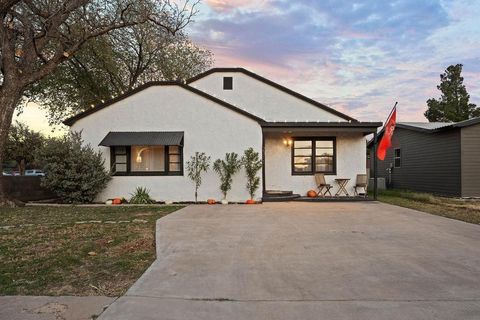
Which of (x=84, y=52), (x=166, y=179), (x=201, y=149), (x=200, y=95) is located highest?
(x=84, y=52)

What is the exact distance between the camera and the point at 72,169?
13648 millimetres

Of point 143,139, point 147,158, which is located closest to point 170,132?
point 143,139

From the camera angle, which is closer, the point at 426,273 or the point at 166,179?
the point at 426,273

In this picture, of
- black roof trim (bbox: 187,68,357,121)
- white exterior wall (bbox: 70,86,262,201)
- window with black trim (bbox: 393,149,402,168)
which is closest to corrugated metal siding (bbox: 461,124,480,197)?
black roof trim (bbox: 187,68,357,121)

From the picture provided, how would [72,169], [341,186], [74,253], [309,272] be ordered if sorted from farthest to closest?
[341,186], [72,169], [74,253], [309,272]

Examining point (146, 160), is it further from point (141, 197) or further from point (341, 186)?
point (341, 186)

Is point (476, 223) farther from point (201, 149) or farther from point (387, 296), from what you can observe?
point (201, 149)

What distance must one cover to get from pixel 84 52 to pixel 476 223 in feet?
64.6

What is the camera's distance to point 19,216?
10.6 meters

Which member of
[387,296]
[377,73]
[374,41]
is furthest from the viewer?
[377,73]

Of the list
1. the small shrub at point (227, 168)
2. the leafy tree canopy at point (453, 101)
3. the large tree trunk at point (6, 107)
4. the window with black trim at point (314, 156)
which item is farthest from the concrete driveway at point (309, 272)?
the leafy tree canopy at point (453, 101)

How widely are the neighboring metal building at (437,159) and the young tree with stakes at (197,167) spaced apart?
11461 mm

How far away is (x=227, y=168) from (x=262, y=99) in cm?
513

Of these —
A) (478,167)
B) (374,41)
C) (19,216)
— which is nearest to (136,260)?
(19,216)
